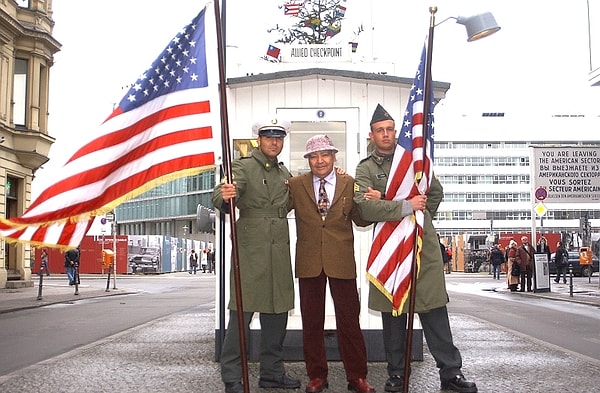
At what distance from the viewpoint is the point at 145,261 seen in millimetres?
50000

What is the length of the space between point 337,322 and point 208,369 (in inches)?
68.5

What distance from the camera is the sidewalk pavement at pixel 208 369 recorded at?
20.2 feet

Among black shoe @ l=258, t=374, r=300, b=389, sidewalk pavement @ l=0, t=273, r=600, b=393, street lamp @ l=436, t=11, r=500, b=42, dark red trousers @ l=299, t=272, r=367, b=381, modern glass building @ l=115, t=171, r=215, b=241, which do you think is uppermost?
modern glass building @ l=115, t=171, r=215, b=241

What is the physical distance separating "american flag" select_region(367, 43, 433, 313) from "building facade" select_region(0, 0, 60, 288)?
23.9 meters

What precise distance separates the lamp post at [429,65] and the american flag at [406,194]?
9cm

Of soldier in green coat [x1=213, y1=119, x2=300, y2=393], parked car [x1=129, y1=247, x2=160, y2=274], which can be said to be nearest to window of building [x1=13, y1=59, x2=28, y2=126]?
parked car [x1=129, y1=247, x2=160, y2=274]

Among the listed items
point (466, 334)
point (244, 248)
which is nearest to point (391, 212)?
point (244, 248)

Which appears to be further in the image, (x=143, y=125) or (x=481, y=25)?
(x=481, y=25)

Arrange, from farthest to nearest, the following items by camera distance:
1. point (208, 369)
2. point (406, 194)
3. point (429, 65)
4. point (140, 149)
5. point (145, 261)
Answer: point (145, 261)
point (208, 369)
point (406, 194)
point (429, 65)
point (140, 149)

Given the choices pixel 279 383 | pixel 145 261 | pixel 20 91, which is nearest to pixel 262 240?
pixel 279 383

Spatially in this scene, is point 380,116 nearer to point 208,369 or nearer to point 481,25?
point 481,25

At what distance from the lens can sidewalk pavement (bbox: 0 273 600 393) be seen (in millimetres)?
6145

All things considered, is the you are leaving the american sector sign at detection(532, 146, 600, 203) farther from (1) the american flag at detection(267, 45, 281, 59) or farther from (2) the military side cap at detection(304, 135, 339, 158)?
(2) the military side cap at detection(304, 135, 339, 158)

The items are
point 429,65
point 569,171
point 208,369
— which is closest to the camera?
point 429,65
